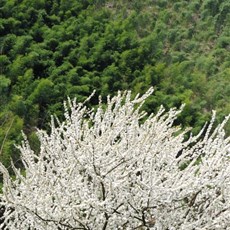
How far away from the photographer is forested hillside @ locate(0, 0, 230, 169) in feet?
37.7

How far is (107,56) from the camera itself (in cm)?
1440

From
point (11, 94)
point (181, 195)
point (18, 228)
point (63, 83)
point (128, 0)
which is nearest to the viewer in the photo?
point (181, 195)

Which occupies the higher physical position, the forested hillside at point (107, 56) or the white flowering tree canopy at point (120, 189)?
the white flowering tree canopy at point (120, 189)

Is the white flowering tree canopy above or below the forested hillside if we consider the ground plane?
above

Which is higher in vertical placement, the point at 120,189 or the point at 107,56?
the point at 120,189

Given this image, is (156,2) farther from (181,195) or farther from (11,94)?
(181,195)

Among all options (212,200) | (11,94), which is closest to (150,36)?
(11,94)

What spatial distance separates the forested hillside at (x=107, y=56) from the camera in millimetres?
11492

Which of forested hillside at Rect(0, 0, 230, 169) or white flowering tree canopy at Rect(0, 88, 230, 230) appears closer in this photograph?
white flowering tree canopy at Rect(0, 88, 230, 230)

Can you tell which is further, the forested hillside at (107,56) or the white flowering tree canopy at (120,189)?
the forested hillside at (107,56)

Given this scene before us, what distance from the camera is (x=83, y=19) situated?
16125 millimetres

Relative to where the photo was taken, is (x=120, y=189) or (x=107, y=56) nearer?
(x=120, y=189)

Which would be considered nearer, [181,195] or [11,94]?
[181,195]

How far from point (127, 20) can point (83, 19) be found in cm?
165
